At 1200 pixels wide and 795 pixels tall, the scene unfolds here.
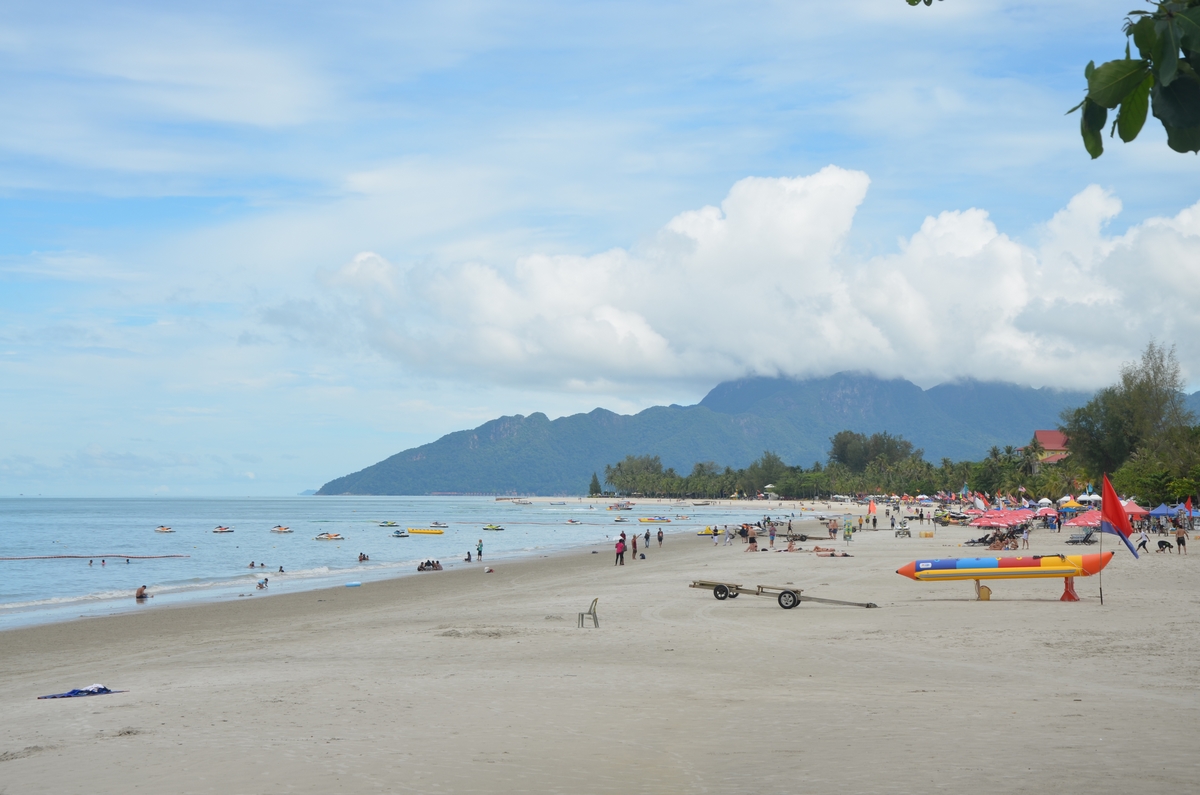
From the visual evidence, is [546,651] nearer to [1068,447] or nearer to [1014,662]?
[1014,662]

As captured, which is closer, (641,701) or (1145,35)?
(1145,35)

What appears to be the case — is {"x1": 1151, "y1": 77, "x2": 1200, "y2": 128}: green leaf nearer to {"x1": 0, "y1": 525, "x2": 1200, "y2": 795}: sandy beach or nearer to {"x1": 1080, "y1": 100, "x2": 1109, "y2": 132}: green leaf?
{"x1": 1080, "y1": 100, "x2": 1109, "y2": 132}: green leaf

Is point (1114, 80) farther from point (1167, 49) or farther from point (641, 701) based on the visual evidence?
point (641, 701)

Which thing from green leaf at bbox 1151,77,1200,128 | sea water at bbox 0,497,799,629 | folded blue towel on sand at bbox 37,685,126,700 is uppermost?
green leaf at bbox 1151,77,1200,128

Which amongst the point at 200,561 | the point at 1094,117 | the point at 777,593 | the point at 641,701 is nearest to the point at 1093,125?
the point at 1094,117

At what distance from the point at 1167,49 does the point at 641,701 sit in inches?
394

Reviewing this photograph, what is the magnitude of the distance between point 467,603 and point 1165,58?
1059 inches

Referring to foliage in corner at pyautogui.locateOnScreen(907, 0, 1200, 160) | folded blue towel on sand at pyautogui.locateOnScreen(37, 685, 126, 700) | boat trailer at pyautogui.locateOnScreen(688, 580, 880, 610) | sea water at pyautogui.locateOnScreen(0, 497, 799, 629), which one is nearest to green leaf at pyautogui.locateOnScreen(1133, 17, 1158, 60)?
foliage in corner at pyautogui.locateOnScreen(907, 0, 1200, 160)

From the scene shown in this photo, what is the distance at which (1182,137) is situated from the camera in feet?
8.52

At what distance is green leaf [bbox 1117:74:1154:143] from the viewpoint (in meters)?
2.59

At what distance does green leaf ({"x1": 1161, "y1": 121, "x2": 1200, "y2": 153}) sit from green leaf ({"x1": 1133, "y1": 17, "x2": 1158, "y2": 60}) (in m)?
0.22

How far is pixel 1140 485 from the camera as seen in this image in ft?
185

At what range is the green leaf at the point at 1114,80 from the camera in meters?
2.52

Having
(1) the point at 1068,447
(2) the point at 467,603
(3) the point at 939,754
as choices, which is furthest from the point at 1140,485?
(3) the point at 939,754
